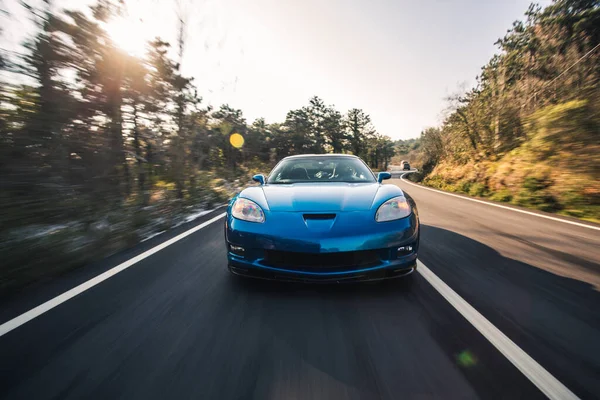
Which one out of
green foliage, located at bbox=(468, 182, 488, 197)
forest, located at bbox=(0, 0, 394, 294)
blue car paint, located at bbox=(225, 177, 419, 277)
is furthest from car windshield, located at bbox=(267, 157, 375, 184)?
green foliage, located at bbox=(468, 182, 488, 197)

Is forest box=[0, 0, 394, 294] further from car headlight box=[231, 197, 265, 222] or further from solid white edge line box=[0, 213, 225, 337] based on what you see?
car headlight box=[231, 197, 265, 222]

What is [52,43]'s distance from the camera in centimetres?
507

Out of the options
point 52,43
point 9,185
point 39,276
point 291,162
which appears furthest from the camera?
point 52,43

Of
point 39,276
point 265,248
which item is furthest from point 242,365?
point 39,276

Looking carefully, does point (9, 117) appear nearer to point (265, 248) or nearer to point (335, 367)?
point (265, 248)

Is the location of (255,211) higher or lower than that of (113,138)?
lower

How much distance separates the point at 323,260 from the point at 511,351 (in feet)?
4.22

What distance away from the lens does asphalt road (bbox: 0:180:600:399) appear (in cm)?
155

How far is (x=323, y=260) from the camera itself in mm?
2424

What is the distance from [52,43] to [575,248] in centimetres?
831

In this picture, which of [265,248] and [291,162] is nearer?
[265,248]

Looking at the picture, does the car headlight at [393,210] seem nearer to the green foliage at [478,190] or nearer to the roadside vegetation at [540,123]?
the roadside vegetation at [540,123]

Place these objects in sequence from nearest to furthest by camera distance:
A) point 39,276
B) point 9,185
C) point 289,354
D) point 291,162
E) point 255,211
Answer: point 289,354, point 255,211, point 39,276, point 9,185, point 291,162

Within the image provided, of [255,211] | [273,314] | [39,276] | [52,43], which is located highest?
[52,43]
